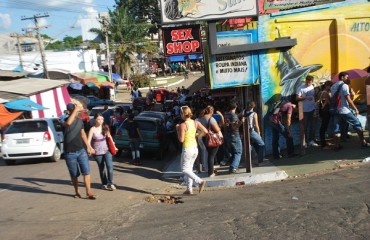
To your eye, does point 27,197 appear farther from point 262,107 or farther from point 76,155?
point 262,107

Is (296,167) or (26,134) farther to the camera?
(26,134)

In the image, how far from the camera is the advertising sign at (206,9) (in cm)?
1135

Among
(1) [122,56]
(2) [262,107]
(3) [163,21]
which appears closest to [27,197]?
(3) [163,21]

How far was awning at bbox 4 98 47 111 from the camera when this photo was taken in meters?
22.7

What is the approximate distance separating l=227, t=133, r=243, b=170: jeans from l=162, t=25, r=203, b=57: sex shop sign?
2990 mm

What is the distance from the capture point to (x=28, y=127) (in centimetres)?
1452

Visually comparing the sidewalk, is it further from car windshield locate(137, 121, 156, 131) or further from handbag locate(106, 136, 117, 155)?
car windshield locate(137, 121, 156, 131)

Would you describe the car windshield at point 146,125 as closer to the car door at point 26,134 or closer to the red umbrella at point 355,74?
the car door at point 26,134

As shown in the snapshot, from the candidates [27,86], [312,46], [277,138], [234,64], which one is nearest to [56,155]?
[234,64]

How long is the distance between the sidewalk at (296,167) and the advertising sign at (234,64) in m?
2.19

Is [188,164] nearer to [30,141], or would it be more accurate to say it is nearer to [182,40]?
[182,40]

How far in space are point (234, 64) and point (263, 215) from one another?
5865 millimetres

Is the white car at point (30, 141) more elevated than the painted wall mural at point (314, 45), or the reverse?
the painted wall mural at point (314, 45)

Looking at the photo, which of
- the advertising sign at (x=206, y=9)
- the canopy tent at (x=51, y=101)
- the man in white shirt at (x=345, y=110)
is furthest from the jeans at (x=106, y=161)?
the canopy tent at (x=51, y=101)
